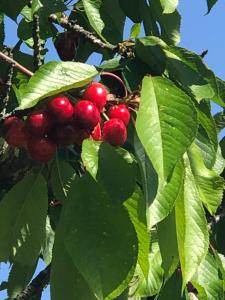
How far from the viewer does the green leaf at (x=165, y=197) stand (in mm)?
997

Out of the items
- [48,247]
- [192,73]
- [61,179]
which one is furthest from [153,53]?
[48,247]

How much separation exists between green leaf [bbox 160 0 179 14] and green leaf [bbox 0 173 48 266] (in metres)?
0.43

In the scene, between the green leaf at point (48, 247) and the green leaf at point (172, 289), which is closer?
the green leaf at point (172, 289)

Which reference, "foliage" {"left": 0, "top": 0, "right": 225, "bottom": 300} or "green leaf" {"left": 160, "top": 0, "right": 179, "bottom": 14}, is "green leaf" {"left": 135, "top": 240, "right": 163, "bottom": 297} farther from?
"green leaf" {"left": 160, "top": 0, "right": 179, "bottom": 14}

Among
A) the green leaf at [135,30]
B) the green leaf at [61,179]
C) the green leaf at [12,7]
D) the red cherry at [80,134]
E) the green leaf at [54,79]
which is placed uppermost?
the green leaf at [54,79]

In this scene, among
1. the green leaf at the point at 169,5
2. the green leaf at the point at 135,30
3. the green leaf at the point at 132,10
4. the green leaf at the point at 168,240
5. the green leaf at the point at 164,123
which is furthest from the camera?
the green leaf at the point at 135,30

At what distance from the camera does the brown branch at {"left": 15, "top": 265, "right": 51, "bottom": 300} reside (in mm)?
1586

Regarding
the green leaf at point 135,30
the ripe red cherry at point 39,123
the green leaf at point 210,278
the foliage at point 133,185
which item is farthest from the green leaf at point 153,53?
the green leaf at point 135,30

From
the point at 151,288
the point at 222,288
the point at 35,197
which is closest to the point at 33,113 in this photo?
the point at 35,197

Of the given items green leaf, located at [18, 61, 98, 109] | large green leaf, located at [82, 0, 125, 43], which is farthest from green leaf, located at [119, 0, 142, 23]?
green leaf, located at [18, 61, 98, 109]

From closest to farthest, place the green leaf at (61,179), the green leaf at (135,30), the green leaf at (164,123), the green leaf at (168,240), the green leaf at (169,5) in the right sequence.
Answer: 1. the green leaf at (164,123)
2. the green leaf at (168,240)
3. the green leaf at (61,179)
4. the green leaf at (169,5)
5. the green leaf at (135,30)

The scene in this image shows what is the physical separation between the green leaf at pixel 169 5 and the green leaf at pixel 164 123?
1.20ft

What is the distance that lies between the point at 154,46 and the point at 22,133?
0.26 m

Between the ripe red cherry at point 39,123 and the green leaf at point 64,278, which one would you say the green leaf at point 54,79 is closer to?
the ripe red cherry at point 39,123
